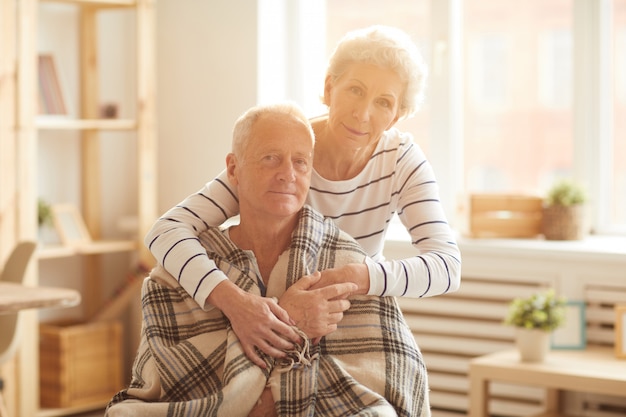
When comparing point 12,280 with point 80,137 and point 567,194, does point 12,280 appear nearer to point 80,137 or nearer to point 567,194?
point 80,137

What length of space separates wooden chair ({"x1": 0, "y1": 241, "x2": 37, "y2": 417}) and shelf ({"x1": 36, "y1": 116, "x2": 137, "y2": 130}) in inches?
27.9

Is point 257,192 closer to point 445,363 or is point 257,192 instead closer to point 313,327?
point 313,327

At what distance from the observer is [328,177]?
6.86 feet

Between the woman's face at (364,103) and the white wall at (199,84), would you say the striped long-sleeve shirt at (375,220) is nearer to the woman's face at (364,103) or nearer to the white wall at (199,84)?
the woman's face at (364,103)

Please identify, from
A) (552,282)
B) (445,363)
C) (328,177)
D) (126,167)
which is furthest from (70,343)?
(328,177)

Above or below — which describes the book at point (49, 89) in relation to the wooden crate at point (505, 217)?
above

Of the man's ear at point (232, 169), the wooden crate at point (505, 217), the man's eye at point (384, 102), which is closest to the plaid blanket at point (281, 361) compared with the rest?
the man's ear at point (232, 169)

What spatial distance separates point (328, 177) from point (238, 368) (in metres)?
0.52

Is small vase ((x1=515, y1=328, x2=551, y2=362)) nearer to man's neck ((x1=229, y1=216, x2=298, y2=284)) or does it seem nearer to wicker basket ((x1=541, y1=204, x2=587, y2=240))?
wicker basket ((x1=541, y1=204, x2=587, y2=240))

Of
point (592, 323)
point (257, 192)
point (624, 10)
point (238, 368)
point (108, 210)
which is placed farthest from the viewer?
point (108, 210)

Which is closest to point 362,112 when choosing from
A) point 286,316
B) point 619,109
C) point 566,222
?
point 286,316

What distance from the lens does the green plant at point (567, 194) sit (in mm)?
3633

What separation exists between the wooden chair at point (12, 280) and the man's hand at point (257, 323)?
184 cm

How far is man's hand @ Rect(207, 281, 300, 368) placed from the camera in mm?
1758
